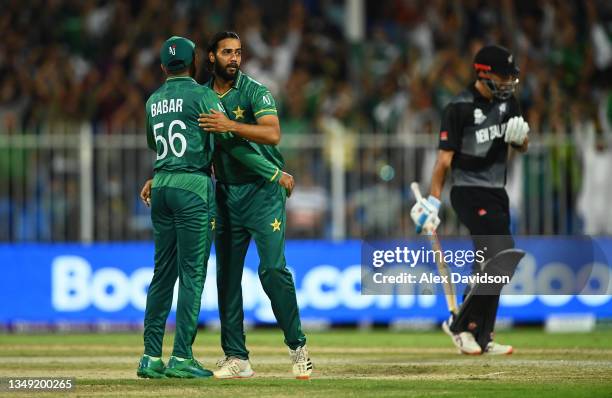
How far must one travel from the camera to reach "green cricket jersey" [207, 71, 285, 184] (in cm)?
1018

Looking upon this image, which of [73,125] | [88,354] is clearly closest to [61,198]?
[73,125]

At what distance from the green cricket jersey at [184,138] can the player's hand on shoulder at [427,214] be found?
7.64 ft

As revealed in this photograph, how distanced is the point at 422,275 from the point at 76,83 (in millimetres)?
7816

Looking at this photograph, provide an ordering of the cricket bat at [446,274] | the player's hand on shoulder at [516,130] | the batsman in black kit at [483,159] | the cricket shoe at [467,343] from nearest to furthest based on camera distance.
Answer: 1. the player's hand on shoulder at [516,130]
2. the batsman in black kit at [483,159]
3. the cricket shoe at [467,343]
4. the cricket bat at [446,274]

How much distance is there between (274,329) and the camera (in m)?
17.3

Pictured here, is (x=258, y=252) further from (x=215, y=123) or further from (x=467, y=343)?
(x=467, y=343)

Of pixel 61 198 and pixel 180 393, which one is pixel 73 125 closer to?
pixel 61 198

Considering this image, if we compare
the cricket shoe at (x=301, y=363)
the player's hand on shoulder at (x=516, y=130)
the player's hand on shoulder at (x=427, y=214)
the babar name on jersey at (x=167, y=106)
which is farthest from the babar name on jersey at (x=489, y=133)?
the babar name on jersey at (x=167, y=106)

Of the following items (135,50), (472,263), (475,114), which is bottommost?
(472,263)

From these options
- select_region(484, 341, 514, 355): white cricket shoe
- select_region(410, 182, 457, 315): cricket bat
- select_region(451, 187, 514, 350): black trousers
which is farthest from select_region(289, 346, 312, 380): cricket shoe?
select_region(484, 341, 514, 355): white cricket shoe

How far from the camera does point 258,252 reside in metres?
10.3

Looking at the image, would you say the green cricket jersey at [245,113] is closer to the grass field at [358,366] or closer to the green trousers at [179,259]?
the green trousers at [179,259]

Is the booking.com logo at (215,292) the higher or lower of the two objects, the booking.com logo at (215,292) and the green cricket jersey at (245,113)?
the lower

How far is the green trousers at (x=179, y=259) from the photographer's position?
10.1 m
